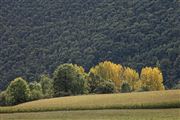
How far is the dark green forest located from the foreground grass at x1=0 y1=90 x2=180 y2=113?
76.1 metres

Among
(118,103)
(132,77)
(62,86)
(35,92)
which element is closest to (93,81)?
(62,86)

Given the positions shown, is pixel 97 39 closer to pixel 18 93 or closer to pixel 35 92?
pixel 35 92

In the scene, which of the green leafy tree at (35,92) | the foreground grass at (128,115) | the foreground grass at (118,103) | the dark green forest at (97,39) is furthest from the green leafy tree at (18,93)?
the dark green forest at (97,39)

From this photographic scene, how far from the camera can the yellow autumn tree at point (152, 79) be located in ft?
425

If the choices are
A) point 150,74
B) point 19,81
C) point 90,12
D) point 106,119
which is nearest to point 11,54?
point 90,12

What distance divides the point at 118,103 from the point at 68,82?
44379 millimetres

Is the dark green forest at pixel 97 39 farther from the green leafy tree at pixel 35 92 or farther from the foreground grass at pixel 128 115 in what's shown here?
the foreground grass at pixel 128 115

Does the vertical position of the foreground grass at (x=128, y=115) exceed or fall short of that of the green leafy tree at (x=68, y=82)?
it falls short

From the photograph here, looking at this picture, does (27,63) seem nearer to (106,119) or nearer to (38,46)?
(38,46)

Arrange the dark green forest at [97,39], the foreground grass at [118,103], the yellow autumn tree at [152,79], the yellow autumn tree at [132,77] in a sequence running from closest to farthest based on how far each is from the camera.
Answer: the foreground grass at [118,103] < the yellow autumn tree at [152,79] < the yellow autumn tree at [132,77] < the dark green forest at [97,39]

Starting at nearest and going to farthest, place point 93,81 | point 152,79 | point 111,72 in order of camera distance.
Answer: point 93,81, point 152,79, point 111,72

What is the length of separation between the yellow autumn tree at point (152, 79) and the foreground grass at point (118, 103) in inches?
2294

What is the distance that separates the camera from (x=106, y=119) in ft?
147

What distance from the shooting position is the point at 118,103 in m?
62.7
